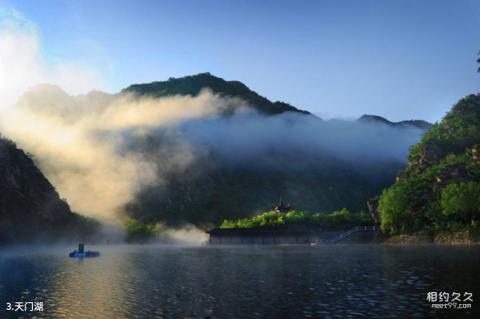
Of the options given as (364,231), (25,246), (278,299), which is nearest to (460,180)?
(364,231)

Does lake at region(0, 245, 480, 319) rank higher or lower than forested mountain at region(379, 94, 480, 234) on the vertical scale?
lower

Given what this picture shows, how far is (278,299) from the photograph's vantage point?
3988 centimetres

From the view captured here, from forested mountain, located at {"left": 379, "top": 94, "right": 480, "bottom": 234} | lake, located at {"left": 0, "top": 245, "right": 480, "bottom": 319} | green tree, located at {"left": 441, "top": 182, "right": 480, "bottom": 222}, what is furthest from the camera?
forested mountain, located at {"left": 379, "top": 94, "right": 480, "bottom": 234}

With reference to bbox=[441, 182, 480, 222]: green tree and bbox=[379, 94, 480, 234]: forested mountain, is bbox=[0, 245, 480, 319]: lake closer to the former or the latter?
bbox=[441, 182, 480, 222]: green tree

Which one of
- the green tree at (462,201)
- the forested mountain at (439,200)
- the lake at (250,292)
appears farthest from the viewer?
the forested mountain at (439,200)

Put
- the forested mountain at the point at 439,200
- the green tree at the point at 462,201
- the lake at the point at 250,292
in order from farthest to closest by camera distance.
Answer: the forested mountain at the point at 439,200
the green tree at the point at 462,201
the lake at the point at 250,292

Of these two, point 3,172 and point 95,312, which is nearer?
point 95,312

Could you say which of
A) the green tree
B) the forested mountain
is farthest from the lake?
the forested mountain

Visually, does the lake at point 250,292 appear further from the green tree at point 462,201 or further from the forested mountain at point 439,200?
the forested mountain at point 439,200

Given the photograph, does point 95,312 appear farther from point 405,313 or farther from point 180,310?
point 405,313

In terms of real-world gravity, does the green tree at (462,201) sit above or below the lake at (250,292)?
above

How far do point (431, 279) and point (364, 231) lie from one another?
387ft

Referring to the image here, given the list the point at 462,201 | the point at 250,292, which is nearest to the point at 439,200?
the point at 462,201

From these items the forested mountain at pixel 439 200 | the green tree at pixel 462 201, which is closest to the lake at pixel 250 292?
the green tree at pixel 462 201
